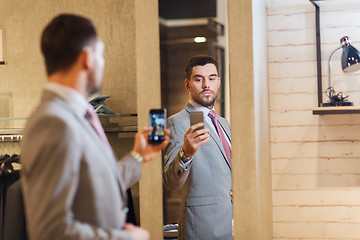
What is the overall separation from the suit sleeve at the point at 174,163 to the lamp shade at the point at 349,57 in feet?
3.46

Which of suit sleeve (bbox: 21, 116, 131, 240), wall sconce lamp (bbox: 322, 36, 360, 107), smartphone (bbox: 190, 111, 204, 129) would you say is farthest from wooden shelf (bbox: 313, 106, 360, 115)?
suit sleeve (bbox: 21, 116, 131, 240)

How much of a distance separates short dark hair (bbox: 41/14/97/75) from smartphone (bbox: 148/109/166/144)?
442 millimetres

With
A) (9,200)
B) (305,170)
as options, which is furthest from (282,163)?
(9,200)

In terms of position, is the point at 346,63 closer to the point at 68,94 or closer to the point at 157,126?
the point at 157,126

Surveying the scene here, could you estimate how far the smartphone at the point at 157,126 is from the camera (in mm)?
1671

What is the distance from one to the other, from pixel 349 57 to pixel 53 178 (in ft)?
6.86

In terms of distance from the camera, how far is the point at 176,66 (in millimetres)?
6137

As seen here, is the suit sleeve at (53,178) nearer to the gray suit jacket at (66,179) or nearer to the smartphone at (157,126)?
the gray suit jacket at (66,179)

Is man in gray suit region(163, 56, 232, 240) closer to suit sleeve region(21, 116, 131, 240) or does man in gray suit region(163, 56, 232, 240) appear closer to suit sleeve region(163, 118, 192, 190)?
suit sleeve region(163, 118, 192, 190)

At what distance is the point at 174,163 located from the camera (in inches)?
93.7

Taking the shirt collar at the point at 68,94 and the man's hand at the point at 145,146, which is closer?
the shirt collar at the point at 68,94

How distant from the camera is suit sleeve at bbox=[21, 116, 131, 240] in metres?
1.21

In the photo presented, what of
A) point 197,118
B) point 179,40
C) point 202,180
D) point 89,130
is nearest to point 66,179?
point 89,130

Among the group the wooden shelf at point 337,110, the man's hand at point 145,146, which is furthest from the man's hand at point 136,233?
the wooden shelf at point 337,110
